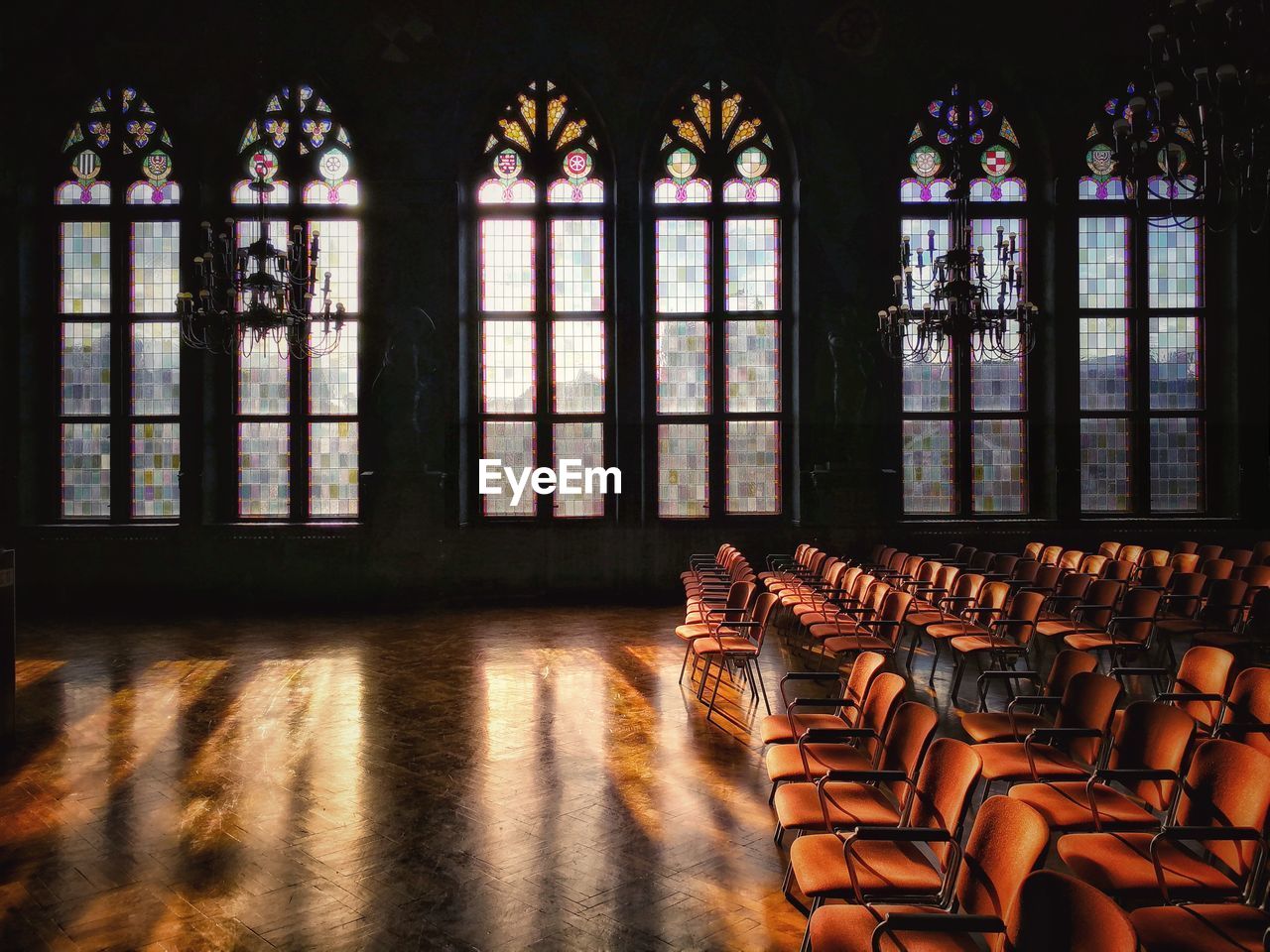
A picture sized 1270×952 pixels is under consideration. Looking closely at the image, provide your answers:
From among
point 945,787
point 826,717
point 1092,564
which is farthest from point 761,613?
point 1092,564

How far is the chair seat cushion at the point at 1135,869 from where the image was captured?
2.71 m

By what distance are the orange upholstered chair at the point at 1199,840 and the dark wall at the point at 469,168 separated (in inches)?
326

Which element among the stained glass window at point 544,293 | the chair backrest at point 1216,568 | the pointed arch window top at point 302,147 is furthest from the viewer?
the stained glass window at point 544,293

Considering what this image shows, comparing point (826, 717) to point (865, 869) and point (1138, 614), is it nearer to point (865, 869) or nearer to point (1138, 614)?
point (865, 869)

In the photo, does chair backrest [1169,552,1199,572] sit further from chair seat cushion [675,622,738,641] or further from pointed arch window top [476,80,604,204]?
pointed arch window top [476,80,604,204]

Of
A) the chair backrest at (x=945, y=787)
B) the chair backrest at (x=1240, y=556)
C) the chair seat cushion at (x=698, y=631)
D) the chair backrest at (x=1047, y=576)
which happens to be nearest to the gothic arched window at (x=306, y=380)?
the chair seat cushion at (x=698, y=631)

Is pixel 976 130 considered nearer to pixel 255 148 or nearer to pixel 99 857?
pixel 255 148

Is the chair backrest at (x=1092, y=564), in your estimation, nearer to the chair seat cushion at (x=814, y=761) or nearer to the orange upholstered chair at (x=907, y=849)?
the chair seat cushion at (x=814, y=761)

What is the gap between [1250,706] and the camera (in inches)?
156

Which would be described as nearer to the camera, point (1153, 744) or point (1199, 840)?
point (1199, 840)

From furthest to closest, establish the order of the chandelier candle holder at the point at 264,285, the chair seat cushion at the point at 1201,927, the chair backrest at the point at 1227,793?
1. the chandelier candle holder at the point at 264,285
2. the chair backrest at the point at 1227,793
3. the chair seat cushion at the point at 1201,927

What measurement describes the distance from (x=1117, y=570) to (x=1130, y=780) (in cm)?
566

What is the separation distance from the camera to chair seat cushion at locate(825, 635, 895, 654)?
6090 millimetres

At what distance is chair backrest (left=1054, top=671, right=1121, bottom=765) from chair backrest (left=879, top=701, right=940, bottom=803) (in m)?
0.99
